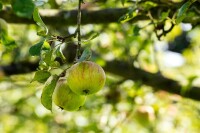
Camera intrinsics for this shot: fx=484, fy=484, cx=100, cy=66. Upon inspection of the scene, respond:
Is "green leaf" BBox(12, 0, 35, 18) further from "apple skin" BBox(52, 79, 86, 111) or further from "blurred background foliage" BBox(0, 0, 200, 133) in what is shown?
"blurred background foliage" BBox(0, 0, 200, 133)

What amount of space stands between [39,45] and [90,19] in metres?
0.99

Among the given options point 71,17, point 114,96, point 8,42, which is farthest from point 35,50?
point 114,96

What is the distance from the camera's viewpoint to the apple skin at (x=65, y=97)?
117cm

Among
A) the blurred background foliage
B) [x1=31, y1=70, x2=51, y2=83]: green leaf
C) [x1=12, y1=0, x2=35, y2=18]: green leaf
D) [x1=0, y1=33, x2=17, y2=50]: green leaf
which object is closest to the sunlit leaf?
[x1=0, y1=33, x2=17, y2=50]: green leaf

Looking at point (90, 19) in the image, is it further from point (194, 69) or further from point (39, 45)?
point (194, 69)

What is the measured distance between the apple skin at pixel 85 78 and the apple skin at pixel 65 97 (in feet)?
0.09

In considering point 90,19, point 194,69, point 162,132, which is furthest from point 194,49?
point 90,19

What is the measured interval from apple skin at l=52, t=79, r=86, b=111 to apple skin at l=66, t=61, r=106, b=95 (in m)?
0.03

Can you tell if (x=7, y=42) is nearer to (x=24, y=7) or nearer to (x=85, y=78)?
(x=85, y=78)

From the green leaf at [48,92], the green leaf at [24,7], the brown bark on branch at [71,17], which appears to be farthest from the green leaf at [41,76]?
the brown bark on branch at [71,17]

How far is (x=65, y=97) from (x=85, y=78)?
2.6 inches

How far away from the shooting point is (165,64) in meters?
4.20

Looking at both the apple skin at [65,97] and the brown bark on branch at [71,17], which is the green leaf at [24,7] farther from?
the brown bark on branch at [71,17]

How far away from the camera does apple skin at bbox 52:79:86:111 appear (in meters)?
1.17
